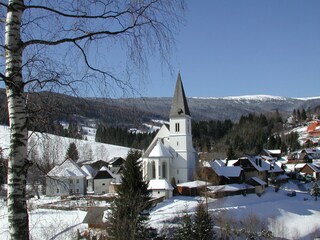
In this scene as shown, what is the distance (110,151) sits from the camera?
99625 millimetres

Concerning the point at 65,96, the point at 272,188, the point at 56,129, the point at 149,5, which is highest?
the point at 149,5

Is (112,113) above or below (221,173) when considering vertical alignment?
above

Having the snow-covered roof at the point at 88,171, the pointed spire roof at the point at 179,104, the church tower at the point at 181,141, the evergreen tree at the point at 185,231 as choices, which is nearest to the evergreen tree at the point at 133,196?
the evergreen tree at the point at 185,231

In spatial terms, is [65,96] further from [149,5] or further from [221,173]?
[221,173]

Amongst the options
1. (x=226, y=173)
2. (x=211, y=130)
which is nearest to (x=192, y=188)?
(x=226, y=173)

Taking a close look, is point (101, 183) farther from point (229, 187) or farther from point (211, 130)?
point (211, 130)

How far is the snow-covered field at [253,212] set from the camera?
29.7 metres

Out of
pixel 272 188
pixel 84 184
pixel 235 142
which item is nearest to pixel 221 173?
pixel 272 188

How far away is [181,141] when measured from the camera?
49.4 m

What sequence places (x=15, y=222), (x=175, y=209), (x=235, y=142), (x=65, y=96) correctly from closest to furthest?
(x=15, y=222) → (x=65, y=96) → (x=175, y=209) → (x=235, y=142)

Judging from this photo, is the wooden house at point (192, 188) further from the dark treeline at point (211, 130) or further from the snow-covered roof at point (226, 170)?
the dark treeline at point (211, 130)

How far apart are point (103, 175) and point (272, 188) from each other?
72.8ft

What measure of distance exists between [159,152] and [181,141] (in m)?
4.05

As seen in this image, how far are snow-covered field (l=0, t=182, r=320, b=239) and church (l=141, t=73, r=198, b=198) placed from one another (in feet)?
21.5
